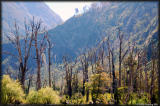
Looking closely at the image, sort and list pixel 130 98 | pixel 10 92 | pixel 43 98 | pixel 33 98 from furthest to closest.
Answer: pixel 130 98, pixel 33 98, pixel 43 98, pixel 10 92

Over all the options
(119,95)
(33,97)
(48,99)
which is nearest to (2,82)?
(33,97)

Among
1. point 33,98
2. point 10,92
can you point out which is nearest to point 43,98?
point 33,98

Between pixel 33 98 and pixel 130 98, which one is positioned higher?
pixel 33 98

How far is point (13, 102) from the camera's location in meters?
15.6

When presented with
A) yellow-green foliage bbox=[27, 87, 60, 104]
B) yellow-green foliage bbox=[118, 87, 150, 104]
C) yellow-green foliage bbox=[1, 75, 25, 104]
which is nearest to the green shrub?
yellow-green foliage bbox=[27, 87, 60, 104]

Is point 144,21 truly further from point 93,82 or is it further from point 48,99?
point 48,99

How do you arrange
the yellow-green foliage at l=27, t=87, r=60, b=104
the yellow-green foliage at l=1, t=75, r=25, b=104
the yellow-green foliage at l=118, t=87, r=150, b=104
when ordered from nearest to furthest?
the yellow-green foliage at l=1, t=75, r=25, b=104 < the yellow-green foliage at l=27, t=87, r=60, b=104 < the yellow-green foliage at l=118, t=87, r=150, b=104

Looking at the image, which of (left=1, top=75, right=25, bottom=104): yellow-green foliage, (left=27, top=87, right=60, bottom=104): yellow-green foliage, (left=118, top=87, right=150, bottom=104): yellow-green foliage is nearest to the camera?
(left=1, top=75, right=25, bottom=104): yellow-green foliage

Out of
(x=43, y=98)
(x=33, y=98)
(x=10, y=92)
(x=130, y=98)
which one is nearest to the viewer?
(x=10, y=92)

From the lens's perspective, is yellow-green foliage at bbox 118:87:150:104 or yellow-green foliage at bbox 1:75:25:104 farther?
yellow-green foliage at bbox 118:87:150:104

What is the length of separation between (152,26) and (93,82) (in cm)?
14714

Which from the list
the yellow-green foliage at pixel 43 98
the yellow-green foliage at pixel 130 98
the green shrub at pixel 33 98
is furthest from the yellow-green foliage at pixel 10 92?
the yellow-green foliage at pixel 130 98

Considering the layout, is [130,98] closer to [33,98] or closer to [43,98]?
[43,98]

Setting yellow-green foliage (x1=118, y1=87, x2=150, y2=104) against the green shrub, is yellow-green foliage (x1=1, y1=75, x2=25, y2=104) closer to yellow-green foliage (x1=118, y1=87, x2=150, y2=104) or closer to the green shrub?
the green shrub
